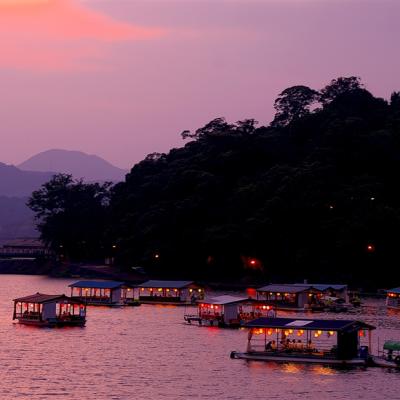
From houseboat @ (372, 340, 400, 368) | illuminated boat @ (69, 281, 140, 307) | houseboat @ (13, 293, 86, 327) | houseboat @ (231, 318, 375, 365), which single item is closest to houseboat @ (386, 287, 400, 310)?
illuminated boat @ (69, 281, 140, 307)

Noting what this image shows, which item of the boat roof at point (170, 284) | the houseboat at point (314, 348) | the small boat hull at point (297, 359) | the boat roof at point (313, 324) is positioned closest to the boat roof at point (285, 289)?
the boat roof at point (170, 284)

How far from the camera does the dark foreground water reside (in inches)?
2188

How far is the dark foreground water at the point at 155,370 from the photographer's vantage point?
55562mm

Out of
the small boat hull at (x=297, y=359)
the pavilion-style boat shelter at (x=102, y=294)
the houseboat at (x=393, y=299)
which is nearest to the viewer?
the small boat hull at (x=297, y=359)

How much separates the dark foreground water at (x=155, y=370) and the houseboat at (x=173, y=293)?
2619cm

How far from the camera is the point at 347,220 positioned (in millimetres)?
139625

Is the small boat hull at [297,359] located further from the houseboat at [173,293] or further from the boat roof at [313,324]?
the houseboat at [173,293]

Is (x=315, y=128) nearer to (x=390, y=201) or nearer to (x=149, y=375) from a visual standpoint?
(x=390, y=201)

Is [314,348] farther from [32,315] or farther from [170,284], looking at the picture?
[170,284]

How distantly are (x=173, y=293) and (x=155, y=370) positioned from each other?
53.9 m

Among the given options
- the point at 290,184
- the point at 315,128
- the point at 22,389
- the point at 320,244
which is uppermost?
the point at 315,128

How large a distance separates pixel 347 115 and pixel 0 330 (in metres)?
105

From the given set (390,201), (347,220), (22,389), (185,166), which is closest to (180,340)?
(22,389)

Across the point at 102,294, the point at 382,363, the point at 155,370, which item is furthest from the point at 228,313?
the point at 102,294
